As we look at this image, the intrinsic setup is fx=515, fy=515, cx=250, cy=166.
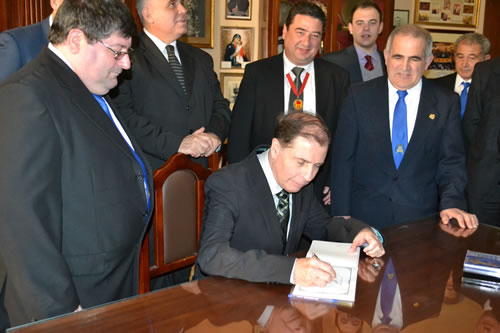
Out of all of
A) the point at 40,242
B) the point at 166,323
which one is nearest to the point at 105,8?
the point at 40,242

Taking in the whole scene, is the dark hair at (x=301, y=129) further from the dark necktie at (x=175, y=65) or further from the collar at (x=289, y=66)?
the collar at (x=289, y=66)

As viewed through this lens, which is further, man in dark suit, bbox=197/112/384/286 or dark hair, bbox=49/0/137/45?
man in dark suit, bbox=197/112/384/286

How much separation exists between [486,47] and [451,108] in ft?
8.10

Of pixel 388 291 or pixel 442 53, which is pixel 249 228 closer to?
pixel 388 291

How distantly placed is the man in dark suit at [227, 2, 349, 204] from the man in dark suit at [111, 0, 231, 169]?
0.79 feet

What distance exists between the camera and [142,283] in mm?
2158

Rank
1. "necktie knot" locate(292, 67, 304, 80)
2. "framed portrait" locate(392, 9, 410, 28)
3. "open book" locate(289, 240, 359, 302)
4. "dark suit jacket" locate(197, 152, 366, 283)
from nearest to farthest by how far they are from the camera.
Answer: "open book" locate(289, 240, 359, 302)
"dark suit jacket" locate(197, 152, 366, 283)
"necktie knot" locate(292, 67, 304, 80)
"framed portrait" locate(392, 9, 410, 28)

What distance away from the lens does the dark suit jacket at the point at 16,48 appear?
2.49 metres

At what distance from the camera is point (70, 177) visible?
1.76 metres

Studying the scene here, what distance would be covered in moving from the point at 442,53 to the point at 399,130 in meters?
4.65

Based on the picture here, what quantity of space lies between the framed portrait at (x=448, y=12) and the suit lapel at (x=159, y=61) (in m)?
4.68

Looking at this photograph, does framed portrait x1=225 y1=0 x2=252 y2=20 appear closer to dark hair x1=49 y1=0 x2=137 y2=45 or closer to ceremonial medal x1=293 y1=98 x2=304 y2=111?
ceremonial medal x1=293 y1=98 x2=304 y2=111

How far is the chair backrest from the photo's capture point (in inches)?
88.7

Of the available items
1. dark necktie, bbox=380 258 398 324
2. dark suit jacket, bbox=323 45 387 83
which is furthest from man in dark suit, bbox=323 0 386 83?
dark necktie, bbox=380 258 398 324
